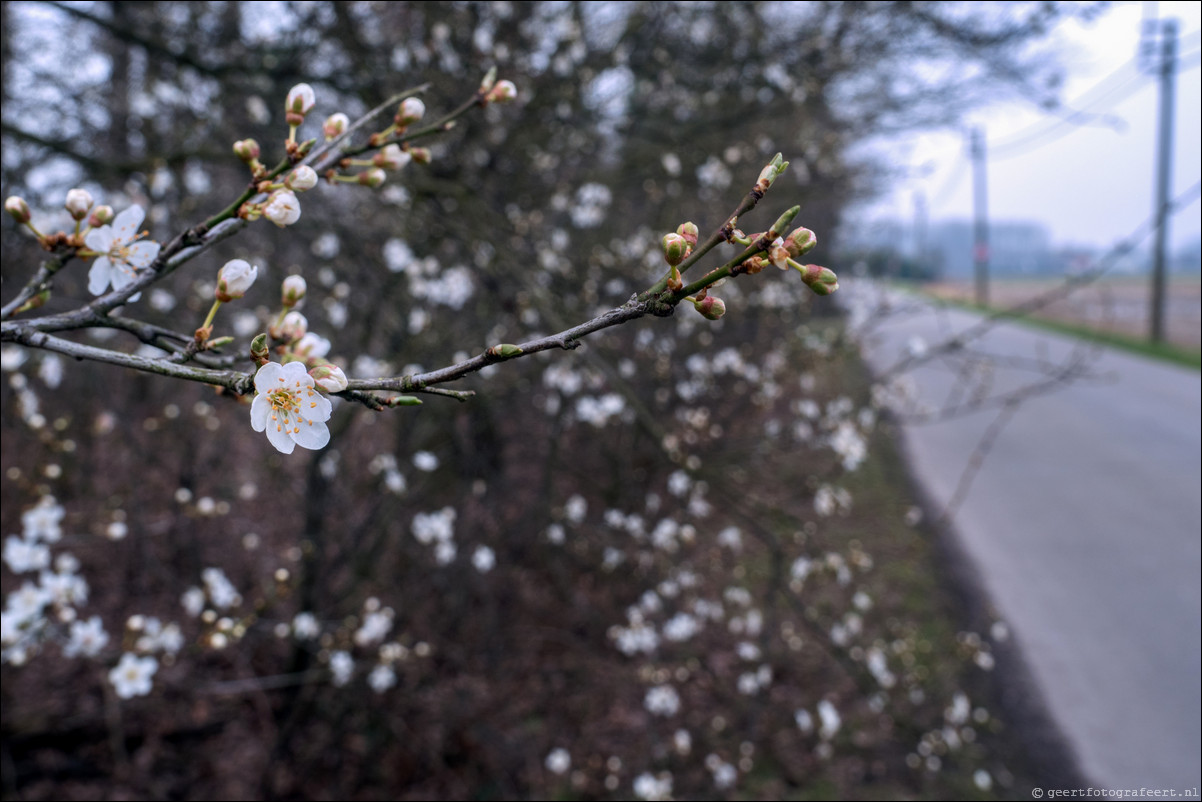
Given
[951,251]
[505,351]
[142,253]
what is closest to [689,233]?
[505,351]

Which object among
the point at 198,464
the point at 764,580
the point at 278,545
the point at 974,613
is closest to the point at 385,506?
the point at 278,545

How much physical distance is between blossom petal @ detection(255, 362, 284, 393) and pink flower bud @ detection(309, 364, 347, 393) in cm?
4

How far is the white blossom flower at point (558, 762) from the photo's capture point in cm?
352

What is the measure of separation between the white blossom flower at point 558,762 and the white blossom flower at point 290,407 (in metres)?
3.10

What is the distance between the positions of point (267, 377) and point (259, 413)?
0.10 m

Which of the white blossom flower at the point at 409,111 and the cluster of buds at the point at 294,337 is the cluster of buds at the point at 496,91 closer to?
the white blossom flower at the point at 409,111

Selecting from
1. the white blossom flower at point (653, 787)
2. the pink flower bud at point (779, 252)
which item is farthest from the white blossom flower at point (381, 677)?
the pink flower bud at point (779, 252)

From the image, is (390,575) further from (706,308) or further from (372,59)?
(706,308)

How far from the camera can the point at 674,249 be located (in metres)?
0.73

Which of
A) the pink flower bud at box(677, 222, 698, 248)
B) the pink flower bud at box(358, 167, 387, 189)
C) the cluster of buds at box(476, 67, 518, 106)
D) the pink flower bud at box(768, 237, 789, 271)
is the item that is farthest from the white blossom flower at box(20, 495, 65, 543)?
the pink flower bud at box(768, 237, 789, 271)

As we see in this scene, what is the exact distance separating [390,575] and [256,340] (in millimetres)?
3829

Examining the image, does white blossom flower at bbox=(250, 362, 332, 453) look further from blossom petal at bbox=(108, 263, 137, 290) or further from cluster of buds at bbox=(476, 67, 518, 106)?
cluster of buds at bbox=(476, 67, 518, 106)

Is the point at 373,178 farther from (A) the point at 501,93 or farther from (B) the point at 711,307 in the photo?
(B) the point at 711,307

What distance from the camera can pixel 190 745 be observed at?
3438 mm
